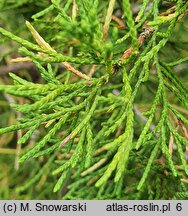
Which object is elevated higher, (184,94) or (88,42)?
(184,94)

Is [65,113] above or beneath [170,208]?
above

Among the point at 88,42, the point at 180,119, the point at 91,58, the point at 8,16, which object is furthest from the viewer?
the point at 8,16

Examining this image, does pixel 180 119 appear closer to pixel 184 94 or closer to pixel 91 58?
pixel 184 94

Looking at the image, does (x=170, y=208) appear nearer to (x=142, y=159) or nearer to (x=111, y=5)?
(x=142, y=159)

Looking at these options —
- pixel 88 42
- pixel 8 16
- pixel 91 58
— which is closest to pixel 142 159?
pixel 91 58

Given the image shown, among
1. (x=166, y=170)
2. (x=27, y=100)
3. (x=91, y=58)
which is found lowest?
(x=166, y=170)

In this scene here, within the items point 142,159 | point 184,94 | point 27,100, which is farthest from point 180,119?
point 27,100

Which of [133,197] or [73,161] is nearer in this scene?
[73,161]

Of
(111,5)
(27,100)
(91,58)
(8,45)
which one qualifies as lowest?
(91,58)

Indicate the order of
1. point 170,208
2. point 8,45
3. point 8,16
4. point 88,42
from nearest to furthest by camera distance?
1. point 88,42
2. point 170,208
3. point 8,16
4. point 8,45
